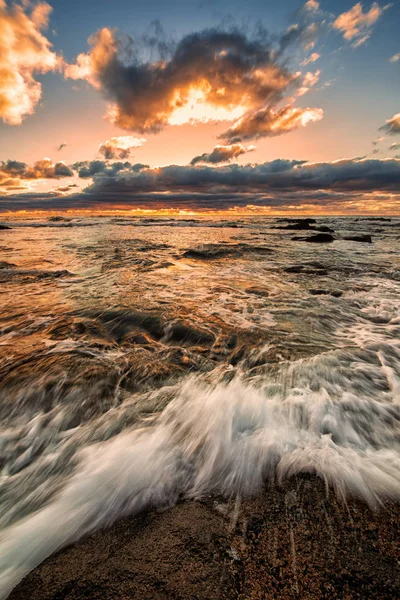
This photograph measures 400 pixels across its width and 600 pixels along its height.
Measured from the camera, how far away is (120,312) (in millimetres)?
5297

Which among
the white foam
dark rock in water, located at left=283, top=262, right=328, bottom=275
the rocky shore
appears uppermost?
the rocky shore

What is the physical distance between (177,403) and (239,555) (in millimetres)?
1527

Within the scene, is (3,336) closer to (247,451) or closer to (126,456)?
(126,456)

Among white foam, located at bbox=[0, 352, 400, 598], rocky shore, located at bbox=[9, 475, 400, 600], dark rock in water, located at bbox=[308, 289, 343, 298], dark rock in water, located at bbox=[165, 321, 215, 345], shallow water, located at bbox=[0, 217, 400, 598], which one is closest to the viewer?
rocky shore, located at bbox=[9, 475, 400, 600]

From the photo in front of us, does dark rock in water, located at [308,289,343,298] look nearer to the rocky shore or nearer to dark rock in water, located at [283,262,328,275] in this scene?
dark rock in water, located at [283,262,328,275]

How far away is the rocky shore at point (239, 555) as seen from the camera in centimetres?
127

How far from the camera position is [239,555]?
1.40 m

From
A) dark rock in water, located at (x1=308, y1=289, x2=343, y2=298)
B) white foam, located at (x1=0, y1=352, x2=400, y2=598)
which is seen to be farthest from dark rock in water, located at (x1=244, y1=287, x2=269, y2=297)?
white foam, located at (x1=0, y1=352, x2=400, y2=598)

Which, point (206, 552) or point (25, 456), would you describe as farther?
point (25, 456)

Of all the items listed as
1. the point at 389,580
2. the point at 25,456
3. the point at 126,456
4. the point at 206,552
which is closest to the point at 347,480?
the point at 389,580

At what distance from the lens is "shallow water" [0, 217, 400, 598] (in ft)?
6.21

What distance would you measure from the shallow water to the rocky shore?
5.1 inches

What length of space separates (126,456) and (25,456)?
0.90m

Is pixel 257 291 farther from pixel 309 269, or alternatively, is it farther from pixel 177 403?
pixel 177 403
